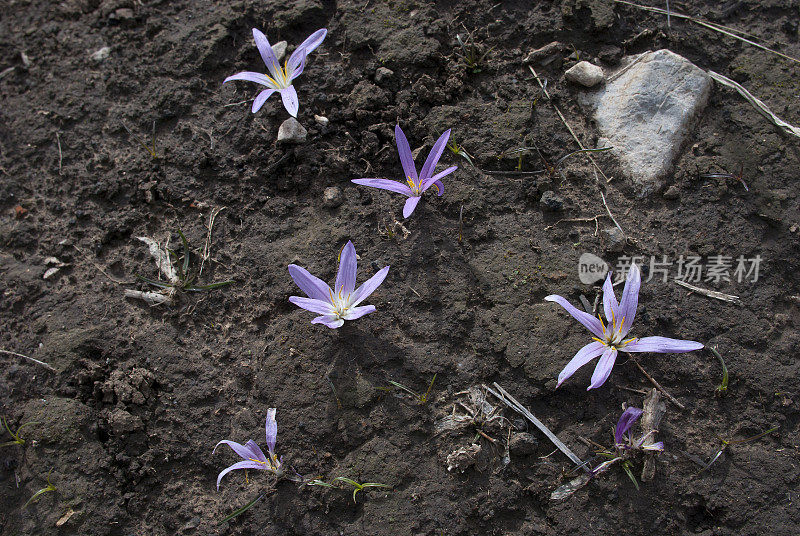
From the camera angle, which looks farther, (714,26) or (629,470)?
(714,26)

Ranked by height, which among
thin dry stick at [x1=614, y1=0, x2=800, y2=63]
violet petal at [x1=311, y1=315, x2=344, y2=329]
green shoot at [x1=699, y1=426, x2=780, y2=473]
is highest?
thin dry stick at [x1=614, y1=0, x2=800, y2=63]

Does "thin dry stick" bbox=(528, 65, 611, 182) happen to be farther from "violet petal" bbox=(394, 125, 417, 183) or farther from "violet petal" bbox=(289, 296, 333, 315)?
"violet petal" bbox=(289, 296, 333, 315)

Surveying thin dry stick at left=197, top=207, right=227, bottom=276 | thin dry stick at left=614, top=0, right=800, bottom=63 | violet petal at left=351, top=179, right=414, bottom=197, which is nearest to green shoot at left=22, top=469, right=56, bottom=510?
thin dry stick at left=197, top=207, right=227, bottom=276

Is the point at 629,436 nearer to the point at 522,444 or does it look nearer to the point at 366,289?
the point at 522,444

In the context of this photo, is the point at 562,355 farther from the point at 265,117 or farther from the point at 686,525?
the point at 265,117

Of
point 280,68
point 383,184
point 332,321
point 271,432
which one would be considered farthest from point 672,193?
point 271,432

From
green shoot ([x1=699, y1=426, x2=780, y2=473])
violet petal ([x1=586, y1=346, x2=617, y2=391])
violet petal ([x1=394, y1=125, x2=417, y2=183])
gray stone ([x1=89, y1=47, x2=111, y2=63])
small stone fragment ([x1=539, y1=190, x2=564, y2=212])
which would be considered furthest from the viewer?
gray stone ([x1=89, y1=47, x2=111, y2=63])
